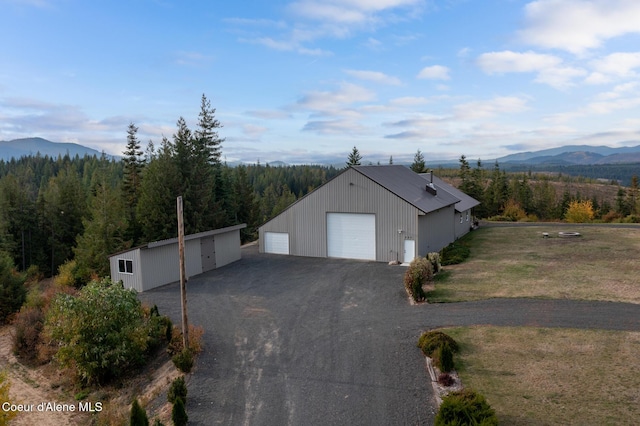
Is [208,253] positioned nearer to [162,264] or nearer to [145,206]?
[162,264]

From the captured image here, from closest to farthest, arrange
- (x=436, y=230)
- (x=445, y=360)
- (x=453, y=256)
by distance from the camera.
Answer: (x=445, y=360), (x=453, y=256), (x=436, y=230)

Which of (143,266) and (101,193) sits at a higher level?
(101,193)

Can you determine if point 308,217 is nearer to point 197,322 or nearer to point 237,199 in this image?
point 197,322

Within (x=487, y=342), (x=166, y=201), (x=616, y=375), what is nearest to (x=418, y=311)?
(x=487, y=342)

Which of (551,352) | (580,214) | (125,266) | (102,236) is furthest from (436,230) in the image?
(580,214)

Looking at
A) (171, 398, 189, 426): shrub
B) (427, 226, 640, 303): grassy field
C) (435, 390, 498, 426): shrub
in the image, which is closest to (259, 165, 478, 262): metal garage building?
(427, 226, 640, 303): grassy field

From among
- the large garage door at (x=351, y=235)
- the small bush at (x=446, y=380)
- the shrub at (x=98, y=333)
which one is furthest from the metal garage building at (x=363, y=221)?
the shrub at (x=98, y=333)

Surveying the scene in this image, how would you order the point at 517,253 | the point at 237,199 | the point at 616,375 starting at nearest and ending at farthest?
the point at 616,375 < the point at 517,253 < the point at 237,199
